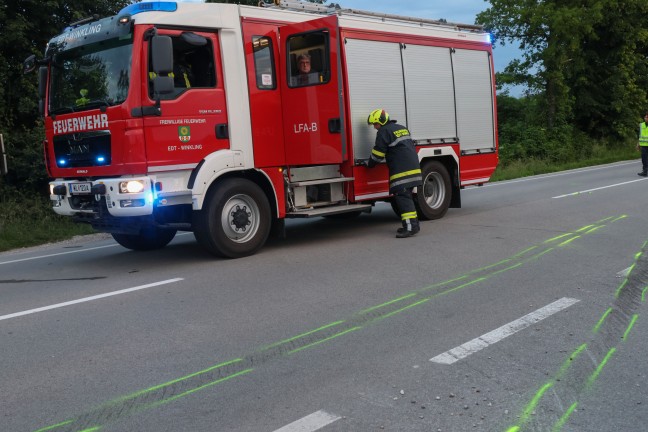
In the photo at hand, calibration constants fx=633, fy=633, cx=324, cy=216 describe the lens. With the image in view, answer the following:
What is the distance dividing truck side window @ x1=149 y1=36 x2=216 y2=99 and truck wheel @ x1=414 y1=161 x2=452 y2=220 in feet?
13.5

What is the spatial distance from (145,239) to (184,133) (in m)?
2.20

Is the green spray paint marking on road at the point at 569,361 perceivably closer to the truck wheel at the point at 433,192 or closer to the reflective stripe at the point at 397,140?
the reflective stripe at the point at 397,140

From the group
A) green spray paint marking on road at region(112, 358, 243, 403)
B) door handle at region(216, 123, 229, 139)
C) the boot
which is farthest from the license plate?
the boot

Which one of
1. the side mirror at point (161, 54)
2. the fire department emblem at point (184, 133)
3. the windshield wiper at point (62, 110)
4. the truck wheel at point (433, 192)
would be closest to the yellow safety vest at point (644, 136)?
the truck wheel at point (433, 192)

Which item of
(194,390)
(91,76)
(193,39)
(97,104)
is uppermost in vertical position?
(193,39)

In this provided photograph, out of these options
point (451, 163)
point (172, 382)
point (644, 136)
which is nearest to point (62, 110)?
point (172, 382)

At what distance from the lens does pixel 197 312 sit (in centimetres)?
547

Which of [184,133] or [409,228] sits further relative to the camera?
[409,228]

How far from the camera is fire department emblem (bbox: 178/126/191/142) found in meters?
7.29

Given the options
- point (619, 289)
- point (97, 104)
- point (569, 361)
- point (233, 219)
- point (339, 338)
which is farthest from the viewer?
point (233, 219)

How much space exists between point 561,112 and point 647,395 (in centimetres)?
2737

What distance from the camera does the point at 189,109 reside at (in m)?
7.38

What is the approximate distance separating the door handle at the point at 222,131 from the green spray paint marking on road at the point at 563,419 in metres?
5.33

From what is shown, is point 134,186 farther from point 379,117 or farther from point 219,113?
point 379,117
